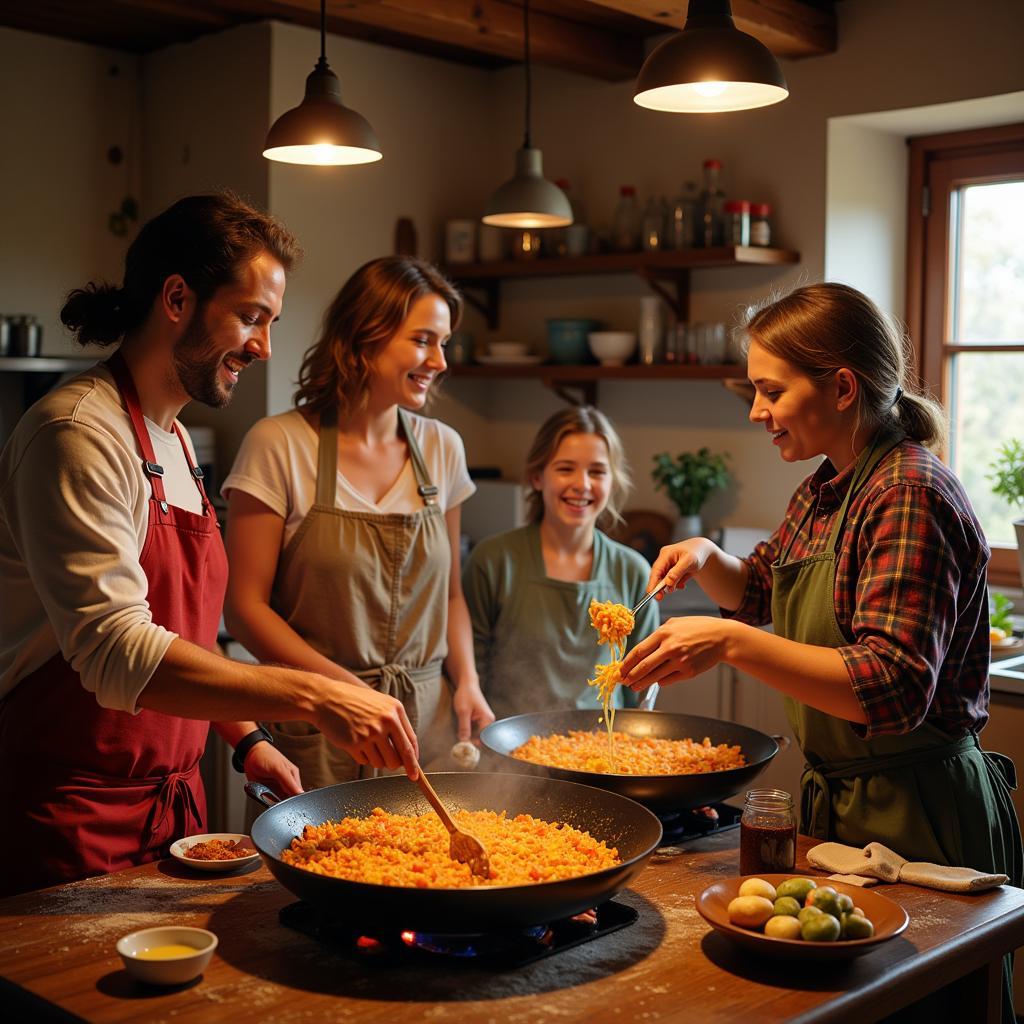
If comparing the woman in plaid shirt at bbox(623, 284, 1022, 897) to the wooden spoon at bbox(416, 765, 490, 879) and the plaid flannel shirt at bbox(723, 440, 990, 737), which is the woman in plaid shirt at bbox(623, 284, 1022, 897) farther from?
the wooden spoon at bbox(416, 765, 490, 879)

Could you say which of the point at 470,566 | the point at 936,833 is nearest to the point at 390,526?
the point at 470,566

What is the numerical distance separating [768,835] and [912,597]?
0.41 metres

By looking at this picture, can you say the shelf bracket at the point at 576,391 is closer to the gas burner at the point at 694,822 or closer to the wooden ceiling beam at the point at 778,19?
the wooden ceiling beam at the point at 778,19

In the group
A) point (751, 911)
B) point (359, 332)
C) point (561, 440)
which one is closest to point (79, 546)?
point (751, 911)

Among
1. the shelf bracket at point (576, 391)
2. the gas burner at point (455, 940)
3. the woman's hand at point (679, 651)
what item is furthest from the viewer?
the shelf bracket at point (576, 391)

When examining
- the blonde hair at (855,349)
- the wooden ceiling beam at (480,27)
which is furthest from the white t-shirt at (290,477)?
the wooden ceiling beam at (480,27)

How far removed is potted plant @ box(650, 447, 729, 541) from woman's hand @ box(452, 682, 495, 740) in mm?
1767

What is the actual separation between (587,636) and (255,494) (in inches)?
37.1

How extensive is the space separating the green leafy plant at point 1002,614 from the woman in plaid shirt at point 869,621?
1.52 m

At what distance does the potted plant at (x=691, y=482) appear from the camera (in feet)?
14.7

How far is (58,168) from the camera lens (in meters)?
4.85

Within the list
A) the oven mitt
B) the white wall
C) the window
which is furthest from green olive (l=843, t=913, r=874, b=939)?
the white wall

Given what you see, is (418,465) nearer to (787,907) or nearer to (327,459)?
(327,459)

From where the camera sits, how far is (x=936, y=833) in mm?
2012
